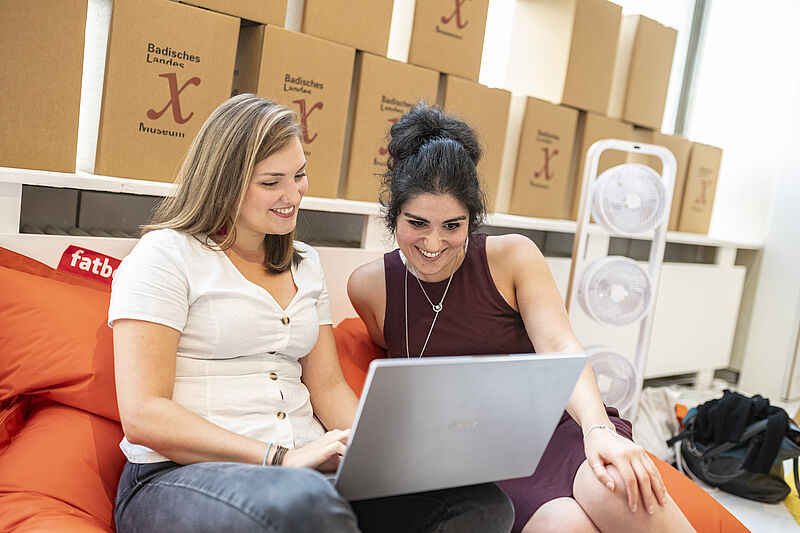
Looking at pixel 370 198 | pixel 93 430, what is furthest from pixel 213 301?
pixel 370 198

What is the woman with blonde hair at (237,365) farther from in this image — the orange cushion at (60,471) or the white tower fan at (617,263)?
the white tower fan at (617,263)

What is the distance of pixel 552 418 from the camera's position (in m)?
1.14

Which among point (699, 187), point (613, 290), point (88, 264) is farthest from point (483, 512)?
point (699, 187)

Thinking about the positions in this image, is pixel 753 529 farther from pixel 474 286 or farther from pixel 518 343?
pixel 474 286

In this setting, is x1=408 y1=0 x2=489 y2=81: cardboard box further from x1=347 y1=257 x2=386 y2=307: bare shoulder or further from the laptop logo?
the laptop logo

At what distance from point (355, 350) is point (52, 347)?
0.70 metres

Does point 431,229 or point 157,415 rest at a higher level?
point 431,229

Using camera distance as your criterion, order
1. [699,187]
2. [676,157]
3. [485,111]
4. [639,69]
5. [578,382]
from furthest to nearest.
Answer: [699,187] < [676,157] < [639,69] < [485,111] < [578,382]

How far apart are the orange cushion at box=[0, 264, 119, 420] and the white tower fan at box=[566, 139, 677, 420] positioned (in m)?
1.55

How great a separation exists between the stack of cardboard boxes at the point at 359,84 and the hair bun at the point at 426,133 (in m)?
0.22

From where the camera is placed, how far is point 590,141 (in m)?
2.74

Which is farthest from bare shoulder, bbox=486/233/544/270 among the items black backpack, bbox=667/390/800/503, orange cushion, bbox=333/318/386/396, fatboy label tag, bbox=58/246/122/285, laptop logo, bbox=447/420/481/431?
black backpack, bbox=667/390/800/503

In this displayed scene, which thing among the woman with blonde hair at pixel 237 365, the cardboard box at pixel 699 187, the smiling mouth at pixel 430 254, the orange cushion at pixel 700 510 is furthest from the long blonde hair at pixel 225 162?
the cardboard box at pixel 699 187

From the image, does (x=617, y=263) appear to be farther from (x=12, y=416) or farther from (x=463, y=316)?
(x=12, y=416)
